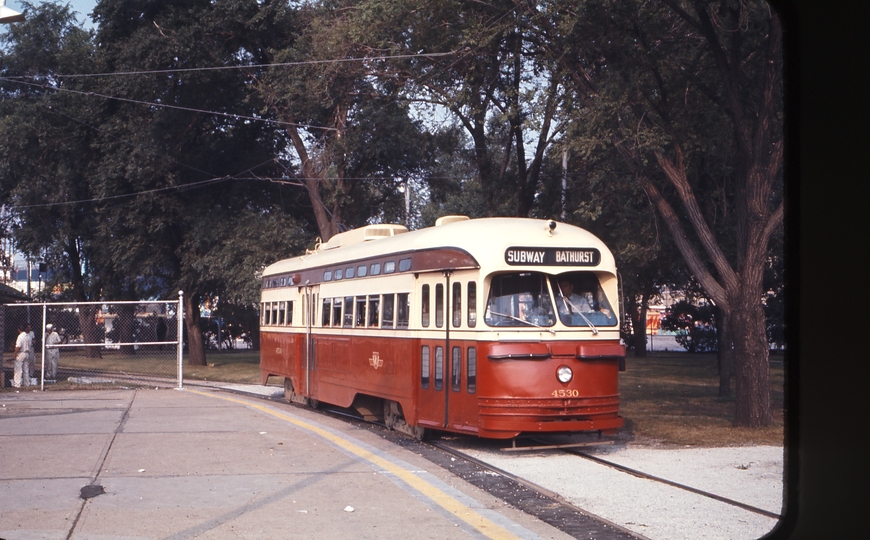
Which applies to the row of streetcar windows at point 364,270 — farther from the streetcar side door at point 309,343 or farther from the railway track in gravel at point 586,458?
the railway track in gravel at point 586,458

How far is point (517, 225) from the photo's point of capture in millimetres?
13281

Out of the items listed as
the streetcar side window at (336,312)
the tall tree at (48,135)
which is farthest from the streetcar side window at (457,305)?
the tall tree at (48,135)

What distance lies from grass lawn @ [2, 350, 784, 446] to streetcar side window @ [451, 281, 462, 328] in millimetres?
3563

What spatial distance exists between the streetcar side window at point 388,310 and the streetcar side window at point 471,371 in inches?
91.2

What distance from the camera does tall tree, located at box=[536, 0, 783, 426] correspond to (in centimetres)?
1600

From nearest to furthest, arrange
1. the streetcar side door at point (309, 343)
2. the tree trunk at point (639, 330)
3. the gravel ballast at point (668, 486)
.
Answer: the gravel ballast at point (668, 486) < the streetcar side door at point (309, 343) < the tree trunk at point (639, 330)

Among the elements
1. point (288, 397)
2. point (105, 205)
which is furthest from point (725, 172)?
point (105, 205)

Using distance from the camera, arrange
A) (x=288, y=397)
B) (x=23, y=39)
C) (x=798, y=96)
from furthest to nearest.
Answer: (x=23, y=39) < (x=288, y=397) < (x=798, y=96)

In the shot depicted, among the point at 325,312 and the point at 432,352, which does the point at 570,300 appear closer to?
the point at 432,352

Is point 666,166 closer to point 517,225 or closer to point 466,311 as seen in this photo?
point 517,225

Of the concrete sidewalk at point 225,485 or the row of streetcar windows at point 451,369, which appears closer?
the concrete sidewalk at point 225,485

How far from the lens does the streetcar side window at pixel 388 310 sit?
14.8m

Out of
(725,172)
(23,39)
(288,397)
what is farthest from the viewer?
(23,39)

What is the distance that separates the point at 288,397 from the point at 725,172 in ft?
37.9
